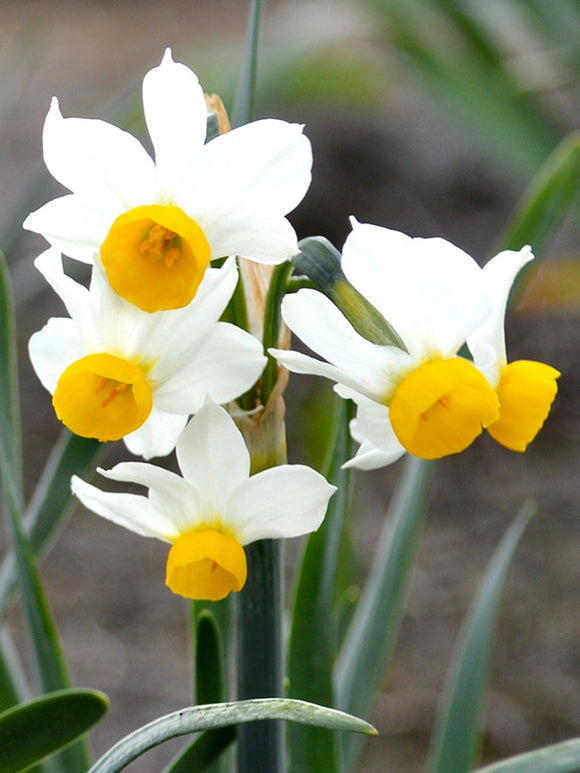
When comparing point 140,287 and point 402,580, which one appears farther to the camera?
point 402,580

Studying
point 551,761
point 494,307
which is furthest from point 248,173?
point 551,761

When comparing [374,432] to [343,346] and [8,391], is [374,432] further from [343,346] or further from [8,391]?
[8,391]

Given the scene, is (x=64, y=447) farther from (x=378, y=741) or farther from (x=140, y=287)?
(x=378, y=741)

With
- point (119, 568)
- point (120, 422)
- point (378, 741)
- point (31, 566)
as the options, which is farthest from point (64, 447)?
point (119, 568)

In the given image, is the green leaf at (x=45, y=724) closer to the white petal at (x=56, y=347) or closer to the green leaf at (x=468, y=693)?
the white petal at (x=56, y=347)

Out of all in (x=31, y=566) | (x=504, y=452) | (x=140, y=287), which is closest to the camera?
(x=140, y=287)

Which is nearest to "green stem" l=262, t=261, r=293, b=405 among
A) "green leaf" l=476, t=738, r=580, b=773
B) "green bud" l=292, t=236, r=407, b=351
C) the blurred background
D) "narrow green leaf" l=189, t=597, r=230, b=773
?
"green bud" l=292, t=236, r=407, b=351
